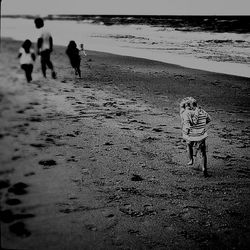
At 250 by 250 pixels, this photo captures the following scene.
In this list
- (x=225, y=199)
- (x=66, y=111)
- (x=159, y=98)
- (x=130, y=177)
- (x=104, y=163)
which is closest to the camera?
(x=225, y=199)

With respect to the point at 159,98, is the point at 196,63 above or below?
above

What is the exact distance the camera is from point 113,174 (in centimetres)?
527

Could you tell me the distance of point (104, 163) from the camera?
5.62m

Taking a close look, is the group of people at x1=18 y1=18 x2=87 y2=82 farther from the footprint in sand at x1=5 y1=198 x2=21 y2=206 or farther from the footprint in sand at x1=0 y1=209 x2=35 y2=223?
the footprint in sand at x1=0 y1=209 x2=35 y2=223

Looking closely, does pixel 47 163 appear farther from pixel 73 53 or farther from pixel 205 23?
pixel 205 23

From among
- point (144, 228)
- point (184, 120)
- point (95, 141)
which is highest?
Answer: point (184, 120)

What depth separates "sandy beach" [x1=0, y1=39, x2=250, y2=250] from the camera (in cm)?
378

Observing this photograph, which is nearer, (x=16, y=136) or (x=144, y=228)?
(x=144, y=228)

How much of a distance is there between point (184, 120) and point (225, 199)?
4.40 feet

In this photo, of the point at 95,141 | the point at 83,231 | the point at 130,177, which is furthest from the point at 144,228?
the point at 95,141

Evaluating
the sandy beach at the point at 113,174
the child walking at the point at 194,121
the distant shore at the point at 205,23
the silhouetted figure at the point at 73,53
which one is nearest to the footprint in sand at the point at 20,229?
the sandy beach at the point at 113,174

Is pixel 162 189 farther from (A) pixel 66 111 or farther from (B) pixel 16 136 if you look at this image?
(A) pixel 66 111

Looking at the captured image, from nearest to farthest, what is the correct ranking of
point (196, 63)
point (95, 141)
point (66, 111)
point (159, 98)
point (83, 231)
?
point (83, 231) → point (95, 141) → point (66, 111) → point (159, 98) → point (196, 63)

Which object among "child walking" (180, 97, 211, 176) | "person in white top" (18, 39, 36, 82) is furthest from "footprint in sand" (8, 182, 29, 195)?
"person in white top" (18, 39, 36, 82)
